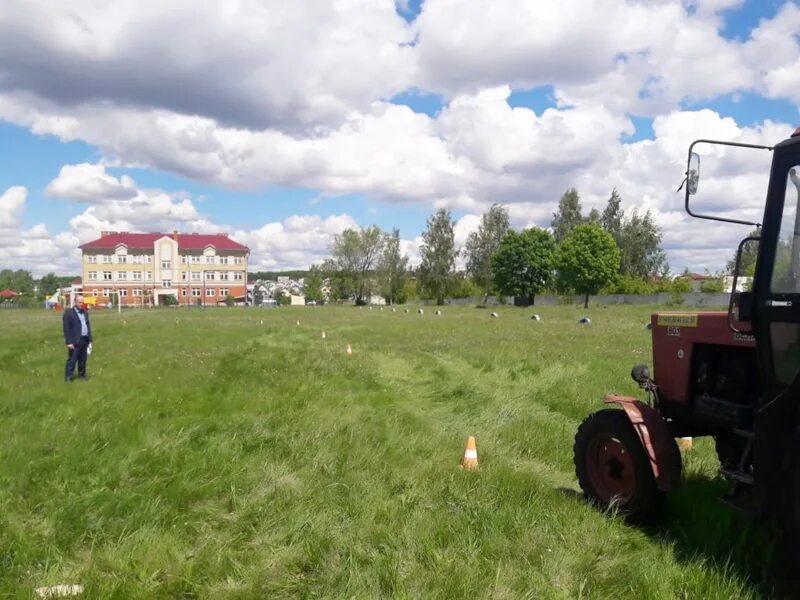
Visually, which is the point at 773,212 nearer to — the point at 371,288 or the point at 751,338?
the point at 751,338

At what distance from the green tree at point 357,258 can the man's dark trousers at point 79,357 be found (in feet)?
274

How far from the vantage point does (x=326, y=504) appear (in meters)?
5.35

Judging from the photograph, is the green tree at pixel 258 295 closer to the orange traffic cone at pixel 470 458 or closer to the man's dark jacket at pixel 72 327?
the man's dark jacket at pixel 72 327

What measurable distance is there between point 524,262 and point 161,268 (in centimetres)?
6070

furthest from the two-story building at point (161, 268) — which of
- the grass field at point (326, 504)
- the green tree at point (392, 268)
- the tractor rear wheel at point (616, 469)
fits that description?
the tractor rear wheel at point (616, 469)

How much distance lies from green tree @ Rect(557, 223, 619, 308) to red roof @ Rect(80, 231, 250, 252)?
62.8 m

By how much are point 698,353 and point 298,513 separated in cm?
328

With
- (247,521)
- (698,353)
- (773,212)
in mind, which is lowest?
(247,521)

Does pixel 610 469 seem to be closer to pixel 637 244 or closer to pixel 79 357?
pixel 79 357

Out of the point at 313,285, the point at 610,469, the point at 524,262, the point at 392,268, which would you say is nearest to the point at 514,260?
the point at 524,262

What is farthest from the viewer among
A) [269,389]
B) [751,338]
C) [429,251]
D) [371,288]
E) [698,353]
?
[371,288]

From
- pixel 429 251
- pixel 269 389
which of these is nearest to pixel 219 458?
pixel 269 389

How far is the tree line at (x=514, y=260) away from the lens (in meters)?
67.4

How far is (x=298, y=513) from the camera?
5.13m
